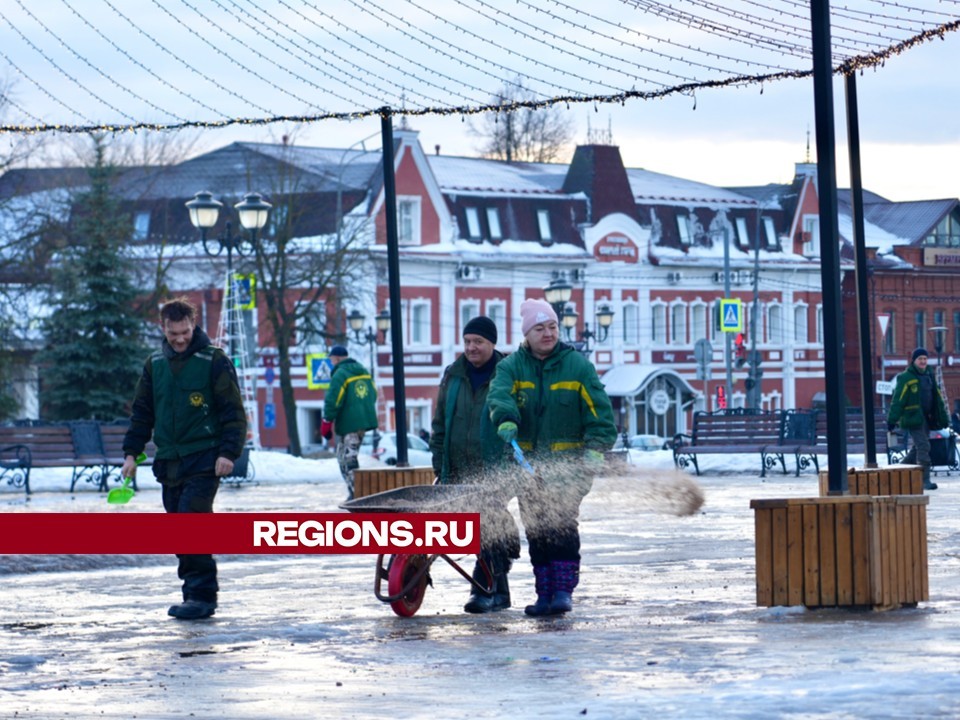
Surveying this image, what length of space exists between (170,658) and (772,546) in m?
3.32

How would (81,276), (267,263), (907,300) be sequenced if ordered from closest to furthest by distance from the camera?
(81,276)
(267,263)
(907,300)

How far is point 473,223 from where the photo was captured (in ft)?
249

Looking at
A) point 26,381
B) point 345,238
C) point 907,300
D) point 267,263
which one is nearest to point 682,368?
point 907,300

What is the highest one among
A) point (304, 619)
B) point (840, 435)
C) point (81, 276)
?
point (81, 276)

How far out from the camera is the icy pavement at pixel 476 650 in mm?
8234

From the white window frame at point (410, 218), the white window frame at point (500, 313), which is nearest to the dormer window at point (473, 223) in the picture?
the white window frame at point (500, 313)

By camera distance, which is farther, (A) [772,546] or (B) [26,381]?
(B) [26,381]

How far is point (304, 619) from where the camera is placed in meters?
12.0

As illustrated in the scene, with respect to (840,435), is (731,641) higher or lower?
lower

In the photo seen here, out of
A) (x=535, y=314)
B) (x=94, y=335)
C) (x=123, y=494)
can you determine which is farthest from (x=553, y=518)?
(x=94, y=335)

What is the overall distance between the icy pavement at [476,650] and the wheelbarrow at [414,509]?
0.54 feet

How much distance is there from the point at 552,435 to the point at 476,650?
2.11 m

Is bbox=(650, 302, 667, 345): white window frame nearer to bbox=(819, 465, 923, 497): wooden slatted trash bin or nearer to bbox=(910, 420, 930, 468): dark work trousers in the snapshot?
bbox=(910, 420, 930, 468): dark work trousers

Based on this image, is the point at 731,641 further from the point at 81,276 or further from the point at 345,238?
the point at 345,238
